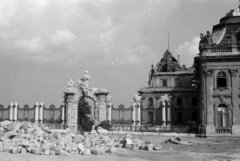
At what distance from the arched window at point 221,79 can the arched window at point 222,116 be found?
2146mm

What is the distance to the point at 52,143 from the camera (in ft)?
66.0

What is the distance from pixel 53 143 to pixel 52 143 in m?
0.49

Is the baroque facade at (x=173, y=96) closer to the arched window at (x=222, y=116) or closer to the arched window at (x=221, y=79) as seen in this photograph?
the arched window at (x=222, y=116)

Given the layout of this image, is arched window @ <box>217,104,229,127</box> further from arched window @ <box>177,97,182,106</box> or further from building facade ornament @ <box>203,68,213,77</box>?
arched window @ <box>177,97,182,106</box>

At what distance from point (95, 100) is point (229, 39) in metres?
16.1

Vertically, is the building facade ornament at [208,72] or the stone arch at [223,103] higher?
the building facade ornament at [208,72]

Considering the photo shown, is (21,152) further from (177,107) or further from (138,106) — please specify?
(177,107)

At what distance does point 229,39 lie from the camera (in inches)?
1415

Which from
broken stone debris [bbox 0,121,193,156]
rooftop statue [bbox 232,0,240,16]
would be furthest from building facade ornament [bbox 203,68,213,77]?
broken stone debris [bbox 0,121,193,156]

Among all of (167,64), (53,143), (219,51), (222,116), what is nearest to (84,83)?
(219,51)

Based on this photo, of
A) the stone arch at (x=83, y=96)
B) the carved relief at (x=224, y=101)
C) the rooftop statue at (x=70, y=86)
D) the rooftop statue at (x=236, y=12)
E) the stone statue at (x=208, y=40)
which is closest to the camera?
the carved relief at (x=224, y=101)

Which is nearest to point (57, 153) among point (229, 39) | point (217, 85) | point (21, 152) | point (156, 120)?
point (21, 152)

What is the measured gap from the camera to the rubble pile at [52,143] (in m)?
17.8

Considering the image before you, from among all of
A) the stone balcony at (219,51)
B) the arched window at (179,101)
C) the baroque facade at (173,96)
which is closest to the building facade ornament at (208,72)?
the stone balcony at (219,51)
